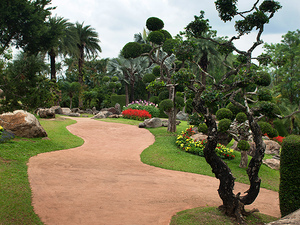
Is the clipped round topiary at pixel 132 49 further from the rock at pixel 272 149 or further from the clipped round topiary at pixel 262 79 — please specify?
the rock at pixel 272 149

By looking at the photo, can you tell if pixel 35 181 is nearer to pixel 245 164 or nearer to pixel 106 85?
pixel 245 164

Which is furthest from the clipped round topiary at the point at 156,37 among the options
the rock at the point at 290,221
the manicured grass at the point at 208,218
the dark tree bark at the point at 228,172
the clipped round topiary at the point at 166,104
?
the rock at the point at 290,221

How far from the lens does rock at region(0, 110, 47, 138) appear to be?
34.2ft

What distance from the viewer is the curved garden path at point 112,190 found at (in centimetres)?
479

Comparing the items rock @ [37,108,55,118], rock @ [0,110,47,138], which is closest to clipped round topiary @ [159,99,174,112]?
rock @ [0,110,47,138]

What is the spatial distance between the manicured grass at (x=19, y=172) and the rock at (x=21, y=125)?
1.31 feet

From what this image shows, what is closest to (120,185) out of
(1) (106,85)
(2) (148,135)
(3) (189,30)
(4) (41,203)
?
(4) (41,203)

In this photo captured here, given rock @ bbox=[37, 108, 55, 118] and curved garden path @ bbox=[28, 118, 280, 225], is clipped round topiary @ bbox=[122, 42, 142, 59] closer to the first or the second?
rock @ bbox=[37, 108, 55, 118]

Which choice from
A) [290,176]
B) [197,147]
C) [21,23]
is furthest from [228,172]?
[21,23]

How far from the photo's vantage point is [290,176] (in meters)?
4.81

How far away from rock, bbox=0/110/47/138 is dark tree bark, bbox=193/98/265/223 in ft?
28.3

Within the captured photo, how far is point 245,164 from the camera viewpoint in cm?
964

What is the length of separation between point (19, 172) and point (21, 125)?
4.44 metres

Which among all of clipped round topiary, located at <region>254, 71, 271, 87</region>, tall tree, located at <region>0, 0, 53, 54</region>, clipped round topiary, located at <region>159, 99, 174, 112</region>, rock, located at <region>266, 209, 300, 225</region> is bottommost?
rock, located at <region>266, 209, 300, 225</region>
